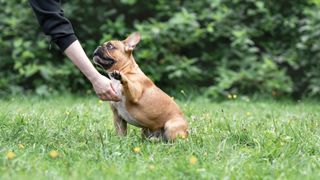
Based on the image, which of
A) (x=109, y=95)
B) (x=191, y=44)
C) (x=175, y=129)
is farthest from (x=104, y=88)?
(x=191, y=44)

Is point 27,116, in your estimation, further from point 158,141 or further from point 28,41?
point 28,41

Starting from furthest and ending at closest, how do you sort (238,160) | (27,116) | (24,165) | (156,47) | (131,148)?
(156,47) < (27,116) < (131,148) < (238,160) < (24,165)

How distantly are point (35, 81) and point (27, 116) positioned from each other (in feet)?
11.2

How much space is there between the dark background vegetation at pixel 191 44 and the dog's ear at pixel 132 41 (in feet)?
10.4

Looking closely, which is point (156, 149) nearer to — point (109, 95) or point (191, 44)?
point (109, 95)

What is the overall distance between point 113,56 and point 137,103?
421 mm

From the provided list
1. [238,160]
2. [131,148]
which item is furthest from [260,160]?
[131,148]

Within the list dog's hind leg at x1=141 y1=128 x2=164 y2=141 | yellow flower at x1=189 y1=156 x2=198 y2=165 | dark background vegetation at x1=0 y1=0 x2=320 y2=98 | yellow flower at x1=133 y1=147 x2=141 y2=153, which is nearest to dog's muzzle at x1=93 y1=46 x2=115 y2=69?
dog's hind leg at x1=141 y1=128 x2=164 y2=141

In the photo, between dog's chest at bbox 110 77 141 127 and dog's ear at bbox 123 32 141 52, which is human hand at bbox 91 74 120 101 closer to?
dog's chest at bbox 110 77 141 127

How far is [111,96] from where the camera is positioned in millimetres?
4273

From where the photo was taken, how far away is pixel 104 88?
4.24m

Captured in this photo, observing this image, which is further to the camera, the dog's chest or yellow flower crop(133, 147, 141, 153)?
the dog's chest

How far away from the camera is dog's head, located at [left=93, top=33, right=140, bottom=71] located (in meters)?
4.73

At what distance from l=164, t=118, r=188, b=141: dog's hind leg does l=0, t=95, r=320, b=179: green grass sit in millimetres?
78
